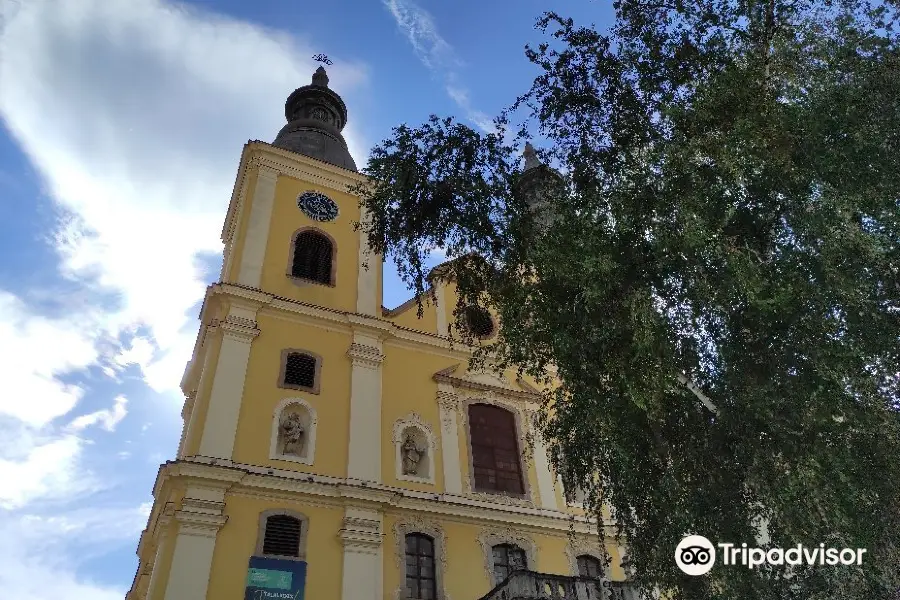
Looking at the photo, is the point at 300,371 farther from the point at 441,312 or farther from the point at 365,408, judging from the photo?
the point at 441,312

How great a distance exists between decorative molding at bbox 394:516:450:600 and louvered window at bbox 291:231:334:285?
755cm

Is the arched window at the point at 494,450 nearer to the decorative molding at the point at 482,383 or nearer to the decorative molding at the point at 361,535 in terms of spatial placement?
the decorative molding at the point at 482,383

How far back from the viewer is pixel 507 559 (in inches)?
647

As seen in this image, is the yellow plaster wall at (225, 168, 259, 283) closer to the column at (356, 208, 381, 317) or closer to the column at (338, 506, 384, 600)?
the column at (356, 208, 381, 317)

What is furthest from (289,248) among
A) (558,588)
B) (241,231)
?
(558,588)

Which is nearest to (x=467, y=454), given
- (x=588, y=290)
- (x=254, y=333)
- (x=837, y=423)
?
(x=254, y=333)

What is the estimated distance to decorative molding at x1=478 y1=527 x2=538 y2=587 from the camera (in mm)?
16000

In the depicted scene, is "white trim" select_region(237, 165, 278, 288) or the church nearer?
the church

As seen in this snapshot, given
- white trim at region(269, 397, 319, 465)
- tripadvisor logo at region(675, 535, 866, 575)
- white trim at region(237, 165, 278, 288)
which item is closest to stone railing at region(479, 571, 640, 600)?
tripadvisor logo at region(675, 535, 866, 575)

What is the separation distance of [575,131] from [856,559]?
26.5 feet

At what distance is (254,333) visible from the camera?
16.9 m

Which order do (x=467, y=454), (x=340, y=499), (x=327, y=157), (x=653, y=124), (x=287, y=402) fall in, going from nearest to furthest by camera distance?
(x=653, y=124)
(x=340, y=499)
(x=287, y=402)
(x=467, y=454)
(x=327, y=157)

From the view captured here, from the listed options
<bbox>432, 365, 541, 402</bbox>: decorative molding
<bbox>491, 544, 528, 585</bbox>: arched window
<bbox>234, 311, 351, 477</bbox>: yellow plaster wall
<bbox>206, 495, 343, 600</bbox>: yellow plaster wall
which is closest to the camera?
<bbox>206, 495, 343, 600</bbox>: yellow plaster wall

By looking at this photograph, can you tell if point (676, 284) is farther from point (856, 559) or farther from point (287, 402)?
point (287, 402)
